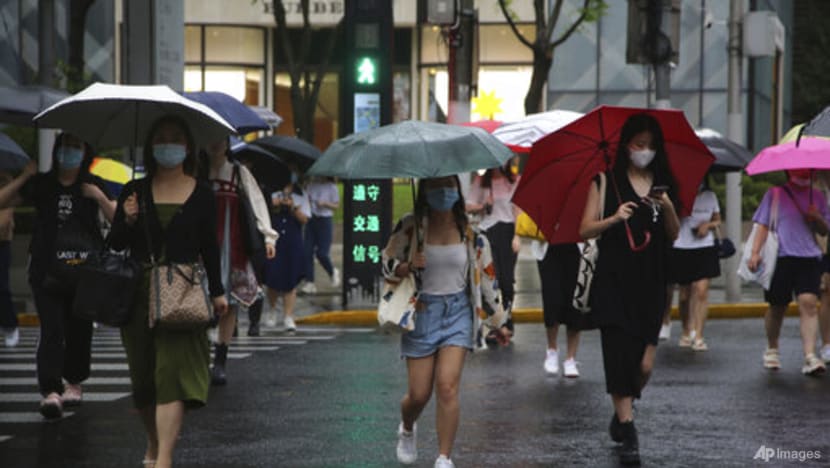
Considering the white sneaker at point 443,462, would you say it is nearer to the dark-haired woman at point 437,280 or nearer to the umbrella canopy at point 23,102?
the dark-haired woman at point 437,280

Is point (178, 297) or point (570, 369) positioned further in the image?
point (570, 369)

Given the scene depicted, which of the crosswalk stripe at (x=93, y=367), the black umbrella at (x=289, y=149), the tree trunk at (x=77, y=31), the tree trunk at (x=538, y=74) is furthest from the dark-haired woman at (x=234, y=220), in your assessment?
the tree trunk at (x=538, y=74)

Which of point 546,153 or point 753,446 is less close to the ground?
point 546,153

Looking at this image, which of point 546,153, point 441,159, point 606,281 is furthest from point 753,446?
point 441,159

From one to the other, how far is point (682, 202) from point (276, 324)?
9.13 m

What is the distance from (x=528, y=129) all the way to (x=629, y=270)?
15.9 feet

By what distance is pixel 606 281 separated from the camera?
8656mm

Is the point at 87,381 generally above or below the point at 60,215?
below

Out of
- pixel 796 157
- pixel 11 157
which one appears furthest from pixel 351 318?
pixel 796 157

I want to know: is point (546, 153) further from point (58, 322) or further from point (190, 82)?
point (190, 82)

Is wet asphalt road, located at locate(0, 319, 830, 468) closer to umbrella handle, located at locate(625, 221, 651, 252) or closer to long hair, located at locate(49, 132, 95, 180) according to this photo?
umbrella handle, located at locate(625, 221, 651, 252)

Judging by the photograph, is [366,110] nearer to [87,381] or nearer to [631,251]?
[87,381]

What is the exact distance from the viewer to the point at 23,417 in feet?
33.2

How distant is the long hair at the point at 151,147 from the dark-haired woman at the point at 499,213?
6819 millimetres
